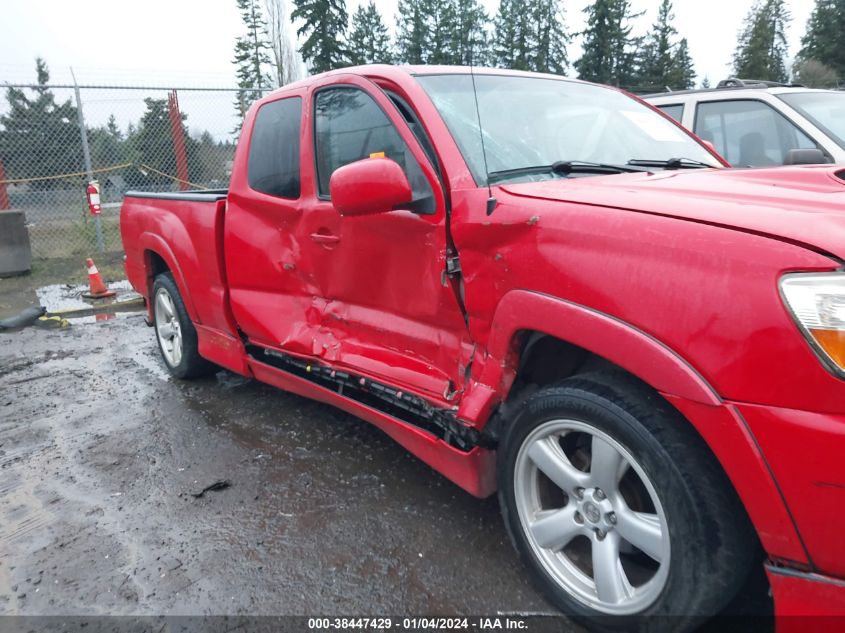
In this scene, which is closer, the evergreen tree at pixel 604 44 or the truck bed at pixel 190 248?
the truck bed at pixel 190 248

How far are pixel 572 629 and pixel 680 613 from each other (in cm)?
46

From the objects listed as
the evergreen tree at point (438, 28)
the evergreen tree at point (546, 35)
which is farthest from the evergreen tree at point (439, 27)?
the evergreen tree at point (546, 35)

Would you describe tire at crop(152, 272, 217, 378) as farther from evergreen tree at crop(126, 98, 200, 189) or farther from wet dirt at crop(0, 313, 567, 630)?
evergreen tree at crop(126, 98, 200, 189)

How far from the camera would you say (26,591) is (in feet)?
7.64

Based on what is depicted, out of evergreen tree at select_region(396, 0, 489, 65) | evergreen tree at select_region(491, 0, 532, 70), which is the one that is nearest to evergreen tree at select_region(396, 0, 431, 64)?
evergreen tree at select_region(396, 0, 489, 65)

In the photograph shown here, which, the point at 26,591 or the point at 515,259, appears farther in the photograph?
the point at 26,591

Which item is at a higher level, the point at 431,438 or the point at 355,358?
the point at 355,358

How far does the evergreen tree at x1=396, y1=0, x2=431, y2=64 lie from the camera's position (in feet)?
103

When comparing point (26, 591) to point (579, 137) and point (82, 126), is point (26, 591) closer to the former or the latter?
point (579, 137)

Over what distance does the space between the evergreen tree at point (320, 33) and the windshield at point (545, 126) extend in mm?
30456

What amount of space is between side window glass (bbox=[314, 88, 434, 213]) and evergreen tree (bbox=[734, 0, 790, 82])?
53.2m

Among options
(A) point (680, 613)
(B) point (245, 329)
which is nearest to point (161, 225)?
(B) point (245, 329)

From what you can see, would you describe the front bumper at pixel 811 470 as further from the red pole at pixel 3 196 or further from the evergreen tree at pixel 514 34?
the evergreen tree at pixel 514 34

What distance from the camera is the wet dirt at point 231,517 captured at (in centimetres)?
225
